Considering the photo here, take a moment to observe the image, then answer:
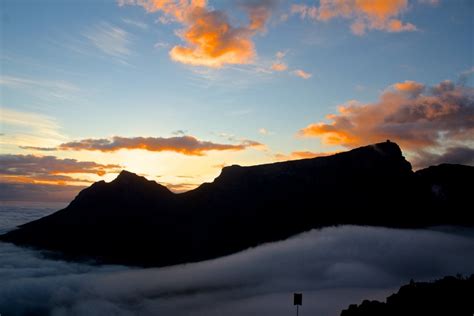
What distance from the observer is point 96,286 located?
173875mm

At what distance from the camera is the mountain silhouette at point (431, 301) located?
40188mm

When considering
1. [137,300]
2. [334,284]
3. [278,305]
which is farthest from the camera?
[334,284]

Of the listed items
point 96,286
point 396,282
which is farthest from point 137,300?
point 396,282

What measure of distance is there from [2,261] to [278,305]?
14745 cm

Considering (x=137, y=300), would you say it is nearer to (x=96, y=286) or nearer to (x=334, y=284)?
(x=96, y=286)

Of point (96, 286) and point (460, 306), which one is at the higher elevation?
point (460, 306)

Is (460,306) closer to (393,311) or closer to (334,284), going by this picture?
(393,311)

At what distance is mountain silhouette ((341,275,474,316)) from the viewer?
40188mm

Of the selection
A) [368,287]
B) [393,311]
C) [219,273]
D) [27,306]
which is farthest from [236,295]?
[393,311]

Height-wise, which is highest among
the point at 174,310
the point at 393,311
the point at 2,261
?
the point at 393,311

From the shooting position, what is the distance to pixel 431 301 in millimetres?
41062

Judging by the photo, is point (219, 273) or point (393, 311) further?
point (219, 273)

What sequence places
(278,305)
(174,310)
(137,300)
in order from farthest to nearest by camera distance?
(137,300) → (174,310) → (278,305)

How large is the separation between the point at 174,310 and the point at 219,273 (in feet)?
131
